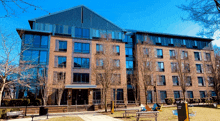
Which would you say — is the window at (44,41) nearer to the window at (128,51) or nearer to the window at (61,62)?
the window at (61,62)

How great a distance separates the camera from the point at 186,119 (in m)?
8.23

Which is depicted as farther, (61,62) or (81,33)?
(81,33)

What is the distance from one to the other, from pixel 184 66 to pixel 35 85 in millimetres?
25500

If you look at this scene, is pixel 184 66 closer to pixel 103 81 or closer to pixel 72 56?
pixel 103 81

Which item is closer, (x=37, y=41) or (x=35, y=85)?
(x=35, y=85)

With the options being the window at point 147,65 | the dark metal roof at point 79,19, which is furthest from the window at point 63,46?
the window at point 147,65

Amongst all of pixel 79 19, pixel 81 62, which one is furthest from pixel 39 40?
pixel 79 19

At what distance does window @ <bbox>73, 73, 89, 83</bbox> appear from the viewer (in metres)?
30.2

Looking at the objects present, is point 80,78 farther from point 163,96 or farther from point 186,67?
point 186,67

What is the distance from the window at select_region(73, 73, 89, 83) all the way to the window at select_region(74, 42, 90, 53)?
463 cm

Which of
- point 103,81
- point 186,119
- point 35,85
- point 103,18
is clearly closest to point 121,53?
point 103,18

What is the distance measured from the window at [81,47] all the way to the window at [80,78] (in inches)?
182

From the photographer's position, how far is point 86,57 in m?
31.8

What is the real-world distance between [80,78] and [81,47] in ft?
20.4
